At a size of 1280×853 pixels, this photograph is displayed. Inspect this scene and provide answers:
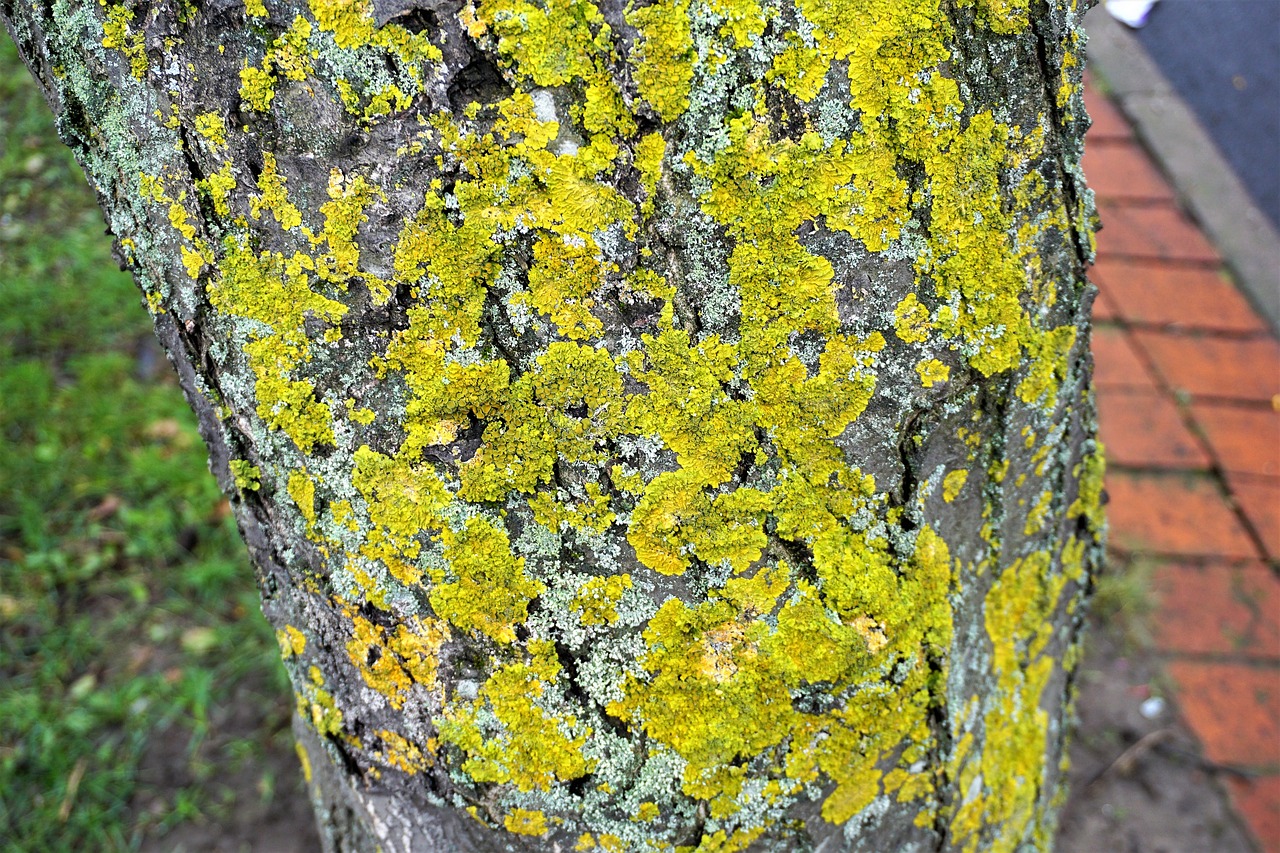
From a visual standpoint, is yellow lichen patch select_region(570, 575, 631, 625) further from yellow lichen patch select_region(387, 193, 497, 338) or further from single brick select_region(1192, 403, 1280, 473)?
single brick select_region(1192, 403, 1280, 473)

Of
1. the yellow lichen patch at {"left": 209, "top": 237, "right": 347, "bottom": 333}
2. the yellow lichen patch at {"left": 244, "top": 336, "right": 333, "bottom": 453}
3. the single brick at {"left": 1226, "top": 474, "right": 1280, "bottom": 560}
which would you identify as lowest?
the single brick at {"left": 1226, "top": 474, "right": 1280, "bottom": 560}

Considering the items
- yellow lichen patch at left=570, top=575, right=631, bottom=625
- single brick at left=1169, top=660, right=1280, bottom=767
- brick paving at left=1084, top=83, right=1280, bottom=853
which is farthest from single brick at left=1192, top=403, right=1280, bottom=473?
yellow lichen patch at left=570, top=575, right=631, bottom=625

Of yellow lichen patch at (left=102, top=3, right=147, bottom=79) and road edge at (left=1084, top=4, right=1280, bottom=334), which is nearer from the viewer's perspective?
yellow lichen patch at (left=102, top=3, right=147, bottom=79)

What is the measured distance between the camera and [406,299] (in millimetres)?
653

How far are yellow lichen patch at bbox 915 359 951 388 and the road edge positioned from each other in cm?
260

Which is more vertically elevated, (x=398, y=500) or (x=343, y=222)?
(x=343, y=222)

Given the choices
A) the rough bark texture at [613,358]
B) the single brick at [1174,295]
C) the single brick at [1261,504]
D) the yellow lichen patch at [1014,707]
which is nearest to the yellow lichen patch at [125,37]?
the rough bark texture at [613,358]

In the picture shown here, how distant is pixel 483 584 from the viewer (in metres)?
0.74

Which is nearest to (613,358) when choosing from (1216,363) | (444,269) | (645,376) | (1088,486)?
(645,376)

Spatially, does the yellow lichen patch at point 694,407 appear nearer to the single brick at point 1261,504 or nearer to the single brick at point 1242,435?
the single brick at point 1261,504

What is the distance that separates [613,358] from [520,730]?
33 centimetres

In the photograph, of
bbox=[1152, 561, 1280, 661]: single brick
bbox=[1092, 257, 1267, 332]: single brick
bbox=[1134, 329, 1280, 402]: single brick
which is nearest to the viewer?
bbox=[1152, 561, 1280, 661]: single brick

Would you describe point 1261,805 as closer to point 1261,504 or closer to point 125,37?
point 1261,504

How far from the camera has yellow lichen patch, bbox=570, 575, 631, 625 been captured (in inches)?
28.9
